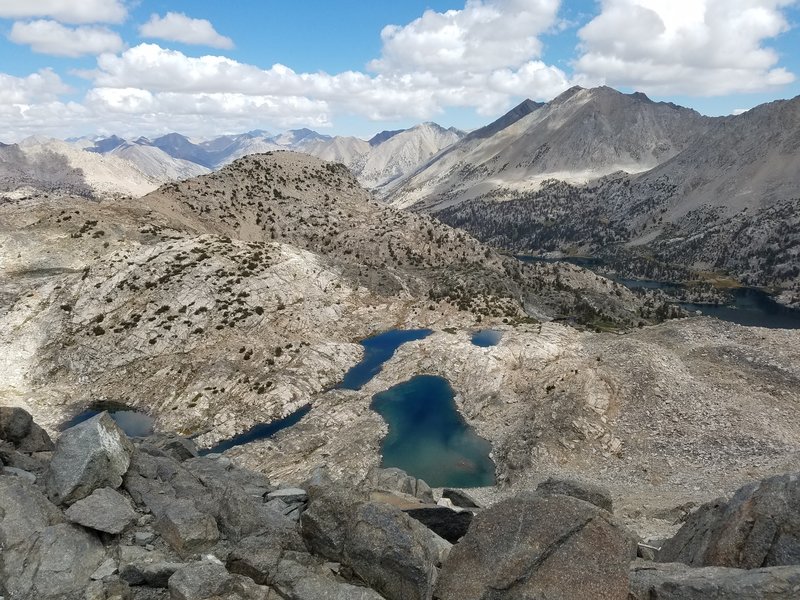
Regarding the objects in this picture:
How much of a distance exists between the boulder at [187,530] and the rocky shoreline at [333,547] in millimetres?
53

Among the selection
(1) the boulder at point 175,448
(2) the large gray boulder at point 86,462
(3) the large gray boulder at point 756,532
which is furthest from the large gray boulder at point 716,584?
(1) the boulder at point 175,448

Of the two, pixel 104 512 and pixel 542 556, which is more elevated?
pixel 542 556

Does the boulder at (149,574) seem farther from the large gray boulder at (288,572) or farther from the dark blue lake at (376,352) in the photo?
the dark blue lake at (376,352)

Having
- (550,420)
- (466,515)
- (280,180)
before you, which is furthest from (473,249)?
(466,515)

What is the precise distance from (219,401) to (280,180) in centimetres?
9234

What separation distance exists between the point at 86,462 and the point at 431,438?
46.3m

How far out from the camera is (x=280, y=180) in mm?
141750

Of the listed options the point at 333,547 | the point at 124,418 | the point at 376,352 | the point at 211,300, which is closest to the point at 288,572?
the point at 333,547

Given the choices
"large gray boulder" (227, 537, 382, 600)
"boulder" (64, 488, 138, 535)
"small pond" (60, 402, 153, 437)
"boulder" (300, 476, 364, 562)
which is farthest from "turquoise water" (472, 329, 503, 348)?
"boulder" (64, 488, 138, 535)

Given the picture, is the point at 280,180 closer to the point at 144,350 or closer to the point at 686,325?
the point at 144,350

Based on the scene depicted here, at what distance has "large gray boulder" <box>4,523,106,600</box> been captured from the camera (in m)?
15.3

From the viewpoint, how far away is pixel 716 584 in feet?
47.2

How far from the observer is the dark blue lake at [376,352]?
2886 inches

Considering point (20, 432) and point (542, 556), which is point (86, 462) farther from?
point (542, 556)
